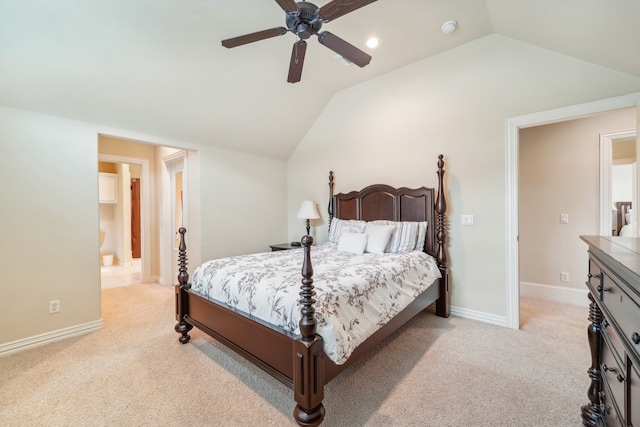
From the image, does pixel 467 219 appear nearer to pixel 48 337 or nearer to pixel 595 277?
pixel 595 277

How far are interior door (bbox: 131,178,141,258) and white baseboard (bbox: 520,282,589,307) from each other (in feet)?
25.3

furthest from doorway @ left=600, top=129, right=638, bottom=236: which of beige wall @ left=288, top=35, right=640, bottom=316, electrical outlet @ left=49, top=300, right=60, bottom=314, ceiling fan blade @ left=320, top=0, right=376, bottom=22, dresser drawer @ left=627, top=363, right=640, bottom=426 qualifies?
electrical outlet @ left=49, top=300, right=60, bottom=314

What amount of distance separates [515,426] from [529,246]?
287 centimetres

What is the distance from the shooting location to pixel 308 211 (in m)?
4.21

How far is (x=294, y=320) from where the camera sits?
1.61 m

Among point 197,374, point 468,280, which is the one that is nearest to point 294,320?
point 197,374

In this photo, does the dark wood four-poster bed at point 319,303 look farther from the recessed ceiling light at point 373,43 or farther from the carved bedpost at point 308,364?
the recessed ceiling light at point 373,43

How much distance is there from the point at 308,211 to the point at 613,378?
349 cm

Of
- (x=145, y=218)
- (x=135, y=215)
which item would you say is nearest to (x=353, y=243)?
(x=145, y=218)

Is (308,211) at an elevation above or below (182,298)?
above

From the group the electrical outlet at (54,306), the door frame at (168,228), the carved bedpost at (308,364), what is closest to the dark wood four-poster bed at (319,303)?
the carved bedpost at (308,364)

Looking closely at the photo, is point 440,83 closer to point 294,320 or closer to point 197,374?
point 294,320

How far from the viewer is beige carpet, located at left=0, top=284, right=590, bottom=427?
162cm

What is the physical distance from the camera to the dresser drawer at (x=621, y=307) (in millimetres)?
773
